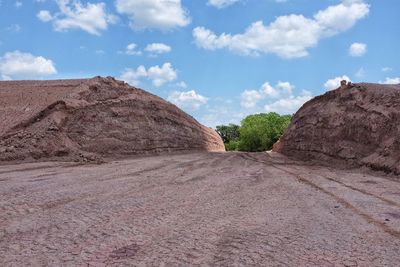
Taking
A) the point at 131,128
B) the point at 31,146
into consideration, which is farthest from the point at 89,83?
the point at 31,146

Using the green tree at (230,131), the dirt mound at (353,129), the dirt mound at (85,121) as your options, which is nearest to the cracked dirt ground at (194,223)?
the dirt mound at (353,129)

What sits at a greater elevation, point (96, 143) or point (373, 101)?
point (373, 101)

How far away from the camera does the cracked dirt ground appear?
4.23 metres

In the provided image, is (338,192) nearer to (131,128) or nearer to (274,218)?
(274,218)

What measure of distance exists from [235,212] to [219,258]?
218cm

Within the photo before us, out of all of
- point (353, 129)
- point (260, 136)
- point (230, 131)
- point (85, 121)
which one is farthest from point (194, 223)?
point (230, 131)

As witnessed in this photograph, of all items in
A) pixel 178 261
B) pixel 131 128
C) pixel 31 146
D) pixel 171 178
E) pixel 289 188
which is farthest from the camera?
pixel 131 128

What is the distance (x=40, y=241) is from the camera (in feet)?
15.3

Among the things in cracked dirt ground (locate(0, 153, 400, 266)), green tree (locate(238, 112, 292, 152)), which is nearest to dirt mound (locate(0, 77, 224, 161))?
cracked dirt ground (locate(0, 153, 400, 266))

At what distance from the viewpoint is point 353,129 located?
16297 millimetres

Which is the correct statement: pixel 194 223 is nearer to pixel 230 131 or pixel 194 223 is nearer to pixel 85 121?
pixel 85 121

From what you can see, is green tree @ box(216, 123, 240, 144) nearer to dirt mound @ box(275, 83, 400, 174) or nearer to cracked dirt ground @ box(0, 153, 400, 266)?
dirt mound @ box(275, 83, 400, 174)

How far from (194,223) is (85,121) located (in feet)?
42.8

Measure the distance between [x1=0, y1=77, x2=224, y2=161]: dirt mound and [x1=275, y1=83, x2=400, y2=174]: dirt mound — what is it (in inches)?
249
